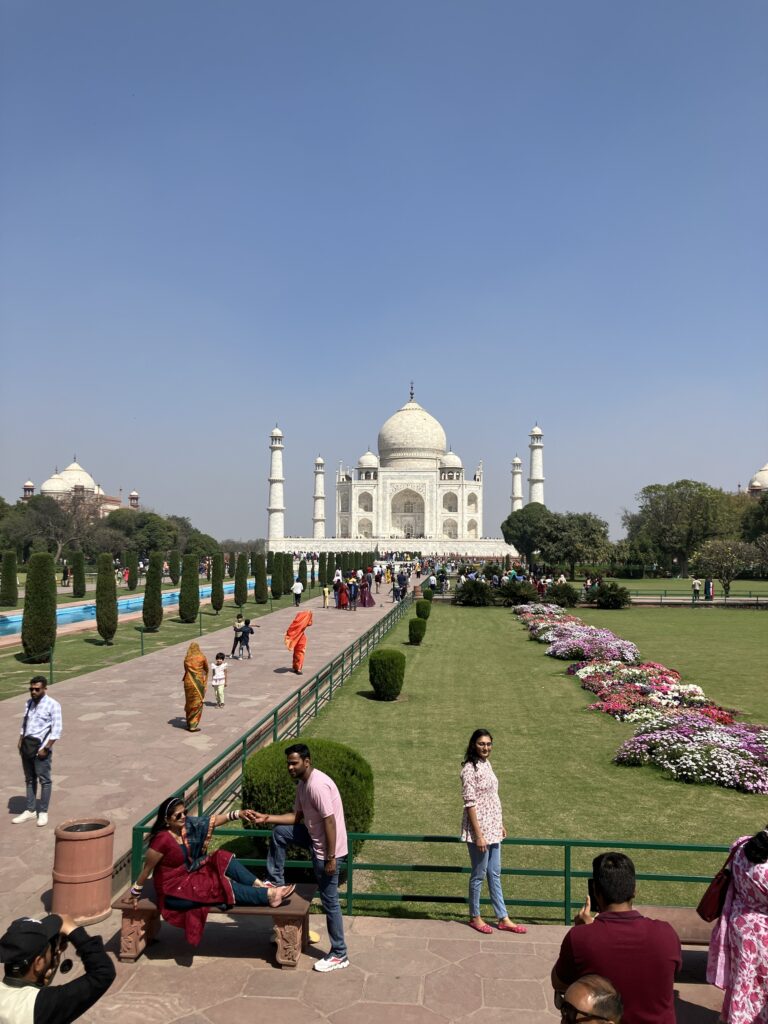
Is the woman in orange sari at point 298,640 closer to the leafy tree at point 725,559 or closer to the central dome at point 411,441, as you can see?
the leafy tree at point 725,559

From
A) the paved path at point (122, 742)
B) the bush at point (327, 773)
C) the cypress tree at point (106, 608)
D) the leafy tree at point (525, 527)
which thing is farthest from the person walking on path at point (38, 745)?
the leafy tree at point (525, 527)

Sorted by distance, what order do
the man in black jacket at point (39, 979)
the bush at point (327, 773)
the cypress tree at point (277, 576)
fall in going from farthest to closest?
1. the cypress tree at point (277, 576)
2. the bush at point (327, 773)
3. the man in black jacket at point (39, 979)

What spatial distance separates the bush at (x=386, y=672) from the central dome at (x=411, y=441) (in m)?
62.5

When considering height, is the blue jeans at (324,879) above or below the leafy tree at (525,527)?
below

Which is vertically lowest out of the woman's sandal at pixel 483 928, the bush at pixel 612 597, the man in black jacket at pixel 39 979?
the woman's sandal at pixel 483 928

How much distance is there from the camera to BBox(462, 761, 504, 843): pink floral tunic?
4945 mm

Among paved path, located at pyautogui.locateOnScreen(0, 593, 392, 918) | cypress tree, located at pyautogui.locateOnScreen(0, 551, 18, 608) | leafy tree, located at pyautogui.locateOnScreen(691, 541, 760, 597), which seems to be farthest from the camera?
leafy tree, located at pyautogui.locateOnScreen(691, 541, 760, 597)

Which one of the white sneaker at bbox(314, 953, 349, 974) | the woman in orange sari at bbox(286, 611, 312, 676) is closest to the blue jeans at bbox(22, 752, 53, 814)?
the white sneaker at bbox(314, 953, 349, 974)

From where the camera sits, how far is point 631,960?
2900 mm

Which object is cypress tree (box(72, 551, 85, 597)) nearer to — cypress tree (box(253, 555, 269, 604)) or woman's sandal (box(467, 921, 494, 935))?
cypress tree (box(253, 555, 269, 604))

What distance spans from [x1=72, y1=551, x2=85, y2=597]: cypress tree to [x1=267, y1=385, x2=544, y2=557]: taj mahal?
123 feet

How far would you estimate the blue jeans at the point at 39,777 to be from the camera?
6970 millimetres

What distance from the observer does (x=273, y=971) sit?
4.47 metres

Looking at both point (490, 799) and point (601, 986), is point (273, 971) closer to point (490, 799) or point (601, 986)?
point (490, 799)
